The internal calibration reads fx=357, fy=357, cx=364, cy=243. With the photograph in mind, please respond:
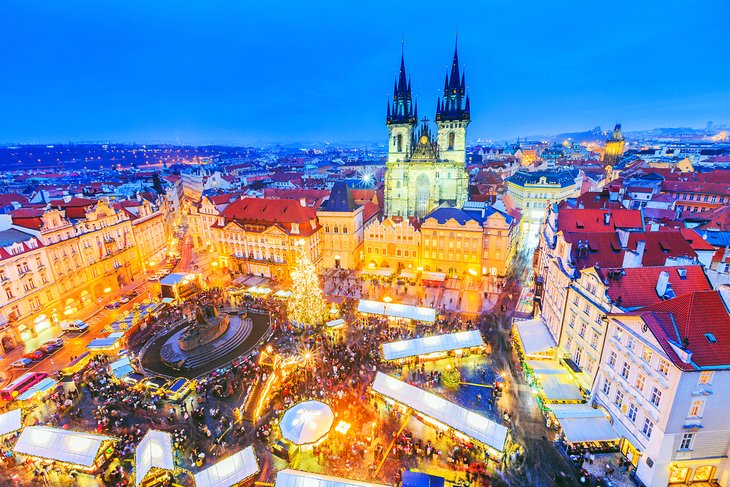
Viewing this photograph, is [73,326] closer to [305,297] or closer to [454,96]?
[305,297]

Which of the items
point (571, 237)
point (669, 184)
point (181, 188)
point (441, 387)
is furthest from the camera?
point (181, 188)

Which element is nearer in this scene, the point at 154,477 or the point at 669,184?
the point at 154,477

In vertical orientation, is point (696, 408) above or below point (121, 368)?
above

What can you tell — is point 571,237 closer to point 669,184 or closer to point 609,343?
point 609,343

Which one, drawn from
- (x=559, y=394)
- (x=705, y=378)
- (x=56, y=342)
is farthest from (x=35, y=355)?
(x=705, y=378)

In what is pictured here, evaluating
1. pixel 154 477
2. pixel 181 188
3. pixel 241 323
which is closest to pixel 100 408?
pixel 154 477

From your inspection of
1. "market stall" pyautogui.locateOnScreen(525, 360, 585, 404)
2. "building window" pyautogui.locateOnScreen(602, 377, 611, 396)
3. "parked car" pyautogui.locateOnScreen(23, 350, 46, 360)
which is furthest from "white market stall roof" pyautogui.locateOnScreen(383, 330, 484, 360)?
"parked car" pyautogui.locateOnScreen(23, 350, 46, 360)
